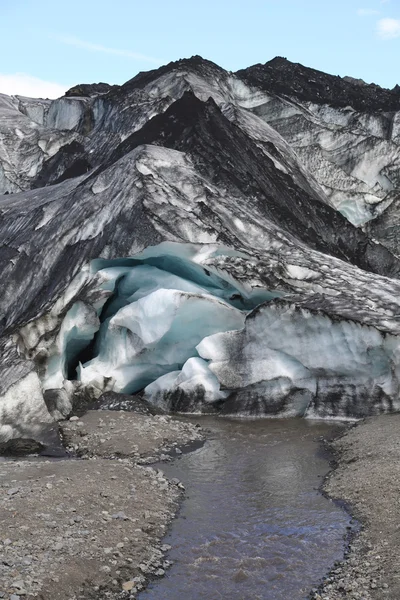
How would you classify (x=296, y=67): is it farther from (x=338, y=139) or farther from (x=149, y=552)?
(x=149, y=552)

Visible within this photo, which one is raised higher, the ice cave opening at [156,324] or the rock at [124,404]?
the ice cave opening at [156,324]

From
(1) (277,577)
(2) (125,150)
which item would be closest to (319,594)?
(1) (277,577)

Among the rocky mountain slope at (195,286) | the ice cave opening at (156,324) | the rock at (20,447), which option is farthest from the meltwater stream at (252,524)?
the ice cave opening at (156,324)

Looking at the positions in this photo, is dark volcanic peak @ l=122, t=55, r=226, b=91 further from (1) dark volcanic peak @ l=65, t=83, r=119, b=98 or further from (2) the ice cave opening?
(2) the ice cave opening

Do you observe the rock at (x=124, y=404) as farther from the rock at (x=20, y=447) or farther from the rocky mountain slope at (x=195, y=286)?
the rock at (x=20, y=447)

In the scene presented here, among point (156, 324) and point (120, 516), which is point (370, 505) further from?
point (156, 324)

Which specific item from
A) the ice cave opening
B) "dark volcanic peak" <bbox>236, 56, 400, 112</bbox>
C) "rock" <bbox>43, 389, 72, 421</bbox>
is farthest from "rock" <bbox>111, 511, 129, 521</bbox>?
"dark volcanic peak" <bbox>236, 56, 400, 112</bbox>
